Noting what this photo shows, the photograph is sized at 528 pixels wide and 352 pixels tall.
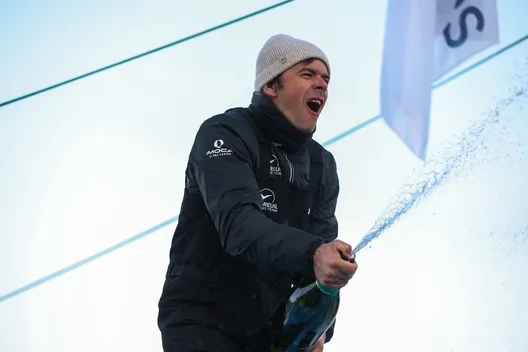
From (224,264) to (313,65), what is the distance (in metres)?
0.44

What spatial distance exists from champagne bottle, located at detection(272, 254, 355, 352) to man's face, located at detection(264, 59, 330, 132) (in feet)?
1.12

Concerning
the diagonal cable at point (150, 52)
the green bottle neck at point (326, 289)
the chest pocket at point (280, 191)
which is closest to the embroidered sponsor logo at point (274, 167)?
the chest pocket at point (280, 191)

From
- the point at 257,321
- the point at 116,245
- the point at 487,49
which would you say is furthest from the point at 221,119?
the point at 487,49

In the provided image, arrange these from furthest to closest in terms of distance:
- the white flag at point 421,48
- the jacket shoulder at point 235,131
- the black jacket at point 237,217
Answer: the white flag at point 421,48, the jacket shoulder at point 235,131, the black jacket at point 237,217

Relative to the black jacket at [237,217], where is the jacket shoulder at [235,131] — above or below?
above

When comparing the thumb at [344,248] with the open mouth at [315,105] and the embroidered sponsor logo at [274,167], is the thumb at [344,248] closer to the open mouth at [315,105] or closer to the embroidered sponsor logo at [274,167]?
the embroidered sponsor logo at [274,167]

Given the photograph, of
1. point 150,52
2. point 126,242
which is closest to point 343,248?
point 126,242

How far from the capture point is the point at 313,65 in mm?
1508

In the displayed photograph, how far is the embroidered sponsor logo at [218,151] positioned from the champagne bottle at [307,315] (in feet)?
0.81

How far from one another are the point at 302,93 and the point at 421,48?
1248 millimetres

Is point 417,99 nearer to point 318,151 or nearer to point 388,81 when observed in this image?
point 388,81

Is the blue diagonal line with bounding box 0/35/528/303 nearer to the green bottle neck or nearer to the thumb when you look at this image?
the green bottle neck

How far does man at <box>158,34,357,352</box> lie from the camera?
1.12m

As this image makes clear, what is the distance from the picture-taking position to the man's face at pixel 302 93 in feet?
4.79
